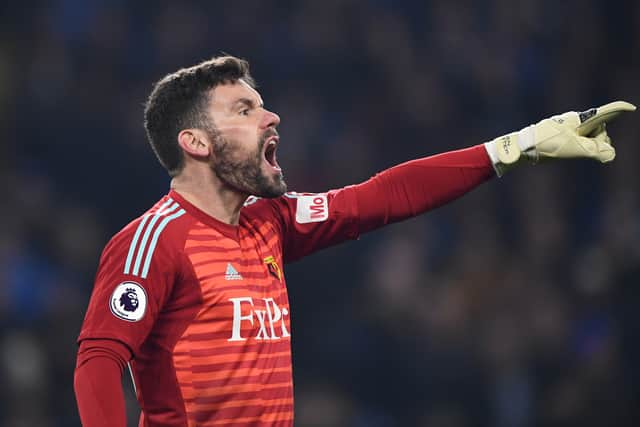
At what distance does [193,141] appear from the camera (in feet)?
10.6

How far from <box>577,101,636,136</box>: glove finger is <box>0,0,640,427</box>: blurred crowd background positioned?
105 inches

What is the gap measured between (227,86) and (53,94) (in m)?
4.49

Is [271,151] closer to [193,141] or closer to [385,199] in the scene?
[193,141]

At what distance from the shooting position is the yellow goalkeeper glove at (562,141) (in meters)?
3.25

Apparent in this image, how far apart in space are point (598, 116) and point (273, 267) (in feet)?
3.77

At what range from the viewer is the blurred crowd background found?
6.27 meters

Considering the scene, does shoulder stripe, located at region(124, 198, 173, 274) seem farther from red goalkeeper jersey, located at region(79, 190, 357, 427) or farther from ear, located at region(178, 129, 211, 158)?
ear, located at region(178, 129, 211, 158)

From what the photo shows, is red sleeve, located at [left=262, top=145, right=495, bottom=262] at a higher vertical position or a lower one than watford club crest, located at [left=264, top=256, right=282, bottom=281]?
higher

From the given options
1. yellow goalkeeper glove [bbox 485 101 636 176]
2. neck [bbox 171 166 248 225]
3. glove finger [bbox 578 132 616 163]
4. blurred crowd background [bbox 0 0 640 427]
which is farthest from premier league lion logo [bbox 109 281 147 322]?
blurred crowd background [bbox 0 0 640 427]

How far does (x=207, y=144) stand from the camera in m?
3.24

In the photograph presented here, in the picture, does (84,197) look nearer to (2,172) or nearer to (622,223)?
(2,172)

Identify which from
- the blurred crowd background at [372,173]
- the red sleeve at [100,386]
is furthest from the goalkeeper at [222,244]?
the blurred crowd background at [372,173]

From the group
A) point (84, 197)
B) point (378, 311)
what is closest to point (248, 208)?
point (378, 311)

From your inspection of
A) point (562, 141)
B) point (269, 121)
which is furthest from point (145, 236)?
point (562, 141)
